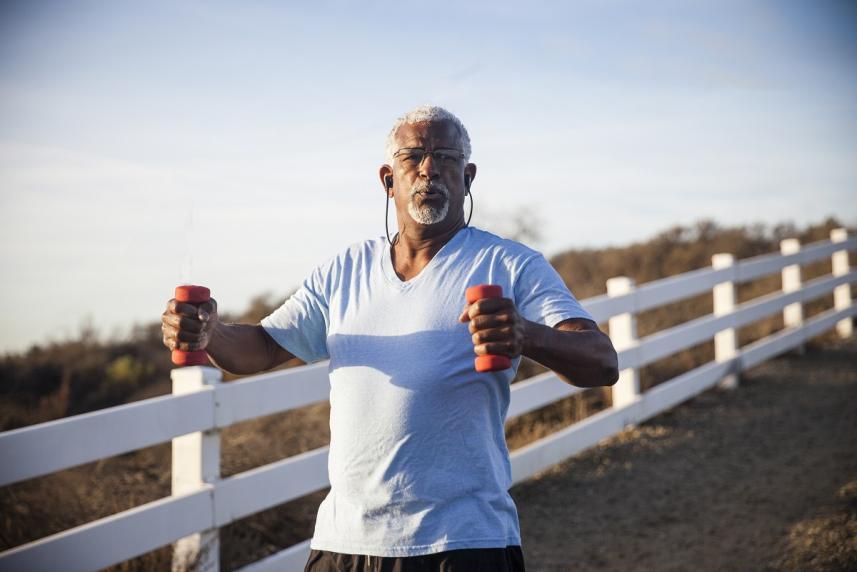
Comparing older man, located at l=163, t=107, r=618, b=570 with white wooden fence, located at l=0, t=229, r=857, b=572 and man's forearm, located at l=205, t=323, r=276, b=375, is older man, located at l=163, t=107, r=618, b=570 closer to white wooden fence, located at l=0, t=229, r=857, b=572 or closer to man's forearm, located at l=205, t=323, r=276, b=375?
man's forearm, located at l=205, t=323, r=276, b=375

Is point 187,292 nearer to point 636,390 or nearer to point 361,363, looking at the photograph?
point 361,363

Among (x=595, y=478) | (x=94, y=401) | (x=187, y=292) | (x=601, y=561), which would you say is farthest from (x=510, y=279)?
(x=94, y=401)

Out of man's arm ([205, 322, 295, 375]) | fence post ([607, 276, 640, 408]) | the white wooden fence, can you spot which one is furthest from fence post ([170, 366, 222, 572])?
fence post ([607, 276, 640, 408])

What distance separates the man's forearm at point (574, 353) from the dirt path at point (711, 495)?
287 cm

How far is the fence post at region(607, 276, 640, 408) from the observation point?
729cm

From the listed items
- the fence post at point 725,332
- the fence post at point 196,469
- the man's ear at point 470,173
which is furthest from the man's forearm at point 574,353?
the fence post at point 725,332

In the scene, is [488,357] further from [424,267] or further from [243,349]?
[243,349]

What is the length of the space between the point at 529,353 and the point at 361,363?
54 centimetres

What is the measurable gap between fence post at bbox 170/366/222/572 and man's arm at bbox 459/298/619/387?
88.1 inches

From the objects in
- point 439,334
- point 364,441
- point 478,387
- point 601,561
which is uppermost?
point 439,334

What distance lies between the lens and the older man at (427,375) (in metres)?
2.20

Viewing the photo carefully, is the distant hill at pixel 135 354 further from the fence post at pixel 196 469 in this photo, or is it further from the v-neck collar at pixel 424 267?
the v-neck collar at pixel 424 267

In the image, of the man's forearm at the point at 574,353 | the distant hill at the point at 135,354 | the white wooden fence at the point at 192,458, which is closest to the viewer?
the man's forearm at the point at 574,353

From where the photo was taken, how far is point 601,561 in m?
4.80
